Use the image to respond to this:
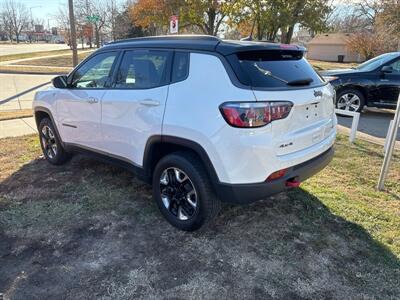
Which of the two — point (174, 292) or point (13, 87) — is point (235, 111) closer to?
point (174, 292)

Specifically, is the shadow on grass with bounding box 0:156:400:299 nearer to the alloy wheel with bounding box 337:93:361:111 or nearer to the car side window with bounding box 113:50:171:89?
the car side window with bounding box 113:50:171:89

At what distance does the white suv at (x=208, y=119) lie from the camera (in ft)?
9.14

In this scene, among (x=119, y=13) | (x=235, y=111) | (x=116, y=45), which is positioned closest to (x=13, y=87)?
(x=116, y=45)

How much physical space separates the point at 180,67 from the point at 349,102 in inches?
272

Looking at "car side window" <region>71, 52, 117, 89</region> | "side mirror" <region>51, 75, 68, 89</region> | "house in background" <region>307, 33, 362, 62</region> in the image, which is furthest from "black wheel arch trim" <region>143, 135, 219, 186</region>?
"house in background" <region>307, 33, 362, 62</region>

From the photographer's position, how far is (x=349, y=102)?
885cm

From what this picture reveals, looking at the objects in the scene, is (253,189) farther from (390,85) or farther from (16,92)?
(16,92)

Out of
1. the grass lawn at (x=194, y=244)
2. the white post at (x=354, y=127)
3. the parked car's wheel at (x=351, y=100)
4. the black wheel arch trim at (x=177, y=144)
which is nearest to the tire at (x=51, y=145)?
the grass lawn at (x=194, y=244)

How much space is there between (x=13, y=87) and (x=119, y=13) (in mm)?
34411

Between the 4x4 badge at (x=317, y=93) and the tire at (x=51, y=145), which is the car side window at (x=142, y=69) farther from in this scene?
the tire at (x=51, y=145)

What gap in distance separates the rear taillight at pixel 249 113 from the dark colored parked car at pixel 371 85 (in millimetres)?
6413

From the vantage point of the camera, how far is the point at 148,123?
336 cm

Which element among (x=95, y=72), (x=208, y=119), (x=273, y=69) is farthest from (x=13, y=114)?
(x=273, y=69)

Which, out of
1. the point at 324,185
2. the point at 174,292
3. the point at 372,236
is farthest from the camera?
the point at 324,185
